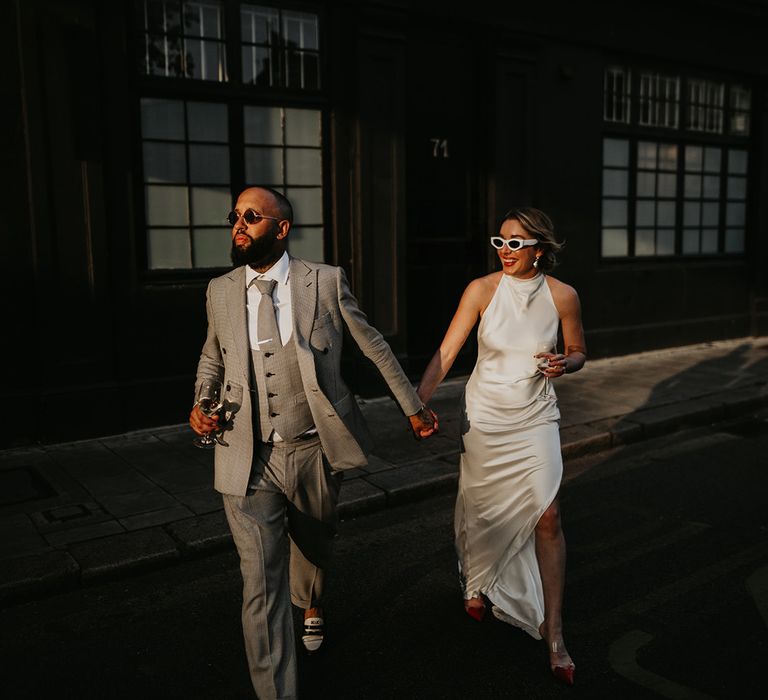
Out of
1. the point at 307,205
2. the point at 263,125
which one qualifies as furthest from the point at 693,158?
the point at 263,125

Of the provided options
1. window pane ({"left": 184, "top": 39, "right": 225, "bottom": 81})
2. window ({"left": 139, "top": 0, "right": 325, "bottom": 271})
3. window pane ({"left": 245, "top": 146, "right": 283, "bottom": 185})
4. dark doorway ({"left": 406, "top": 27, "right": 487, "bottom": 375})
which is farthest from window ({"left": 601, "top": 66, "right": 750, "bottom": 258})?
window pane ({"left": 184, "top": 39, "right": 225, "bottom": 81})

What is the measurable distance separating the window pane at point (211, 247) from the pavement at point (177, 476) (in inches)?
67.8

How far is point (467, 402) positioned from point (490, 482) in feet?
1.35

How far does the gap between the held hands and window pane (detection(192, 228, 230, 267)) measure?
206 inches

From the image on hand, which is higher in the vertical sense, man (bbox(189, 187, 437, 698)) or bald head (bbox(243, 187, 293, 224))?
bald head (bbox(243, 187, 293, 224))

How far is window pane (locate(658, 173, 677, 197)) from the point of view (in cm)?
1269

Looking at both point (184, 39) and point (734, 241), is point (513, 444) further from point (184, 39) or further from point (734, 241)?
A: point (734, 241)

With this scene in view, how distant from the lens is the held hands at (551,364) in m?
3.77

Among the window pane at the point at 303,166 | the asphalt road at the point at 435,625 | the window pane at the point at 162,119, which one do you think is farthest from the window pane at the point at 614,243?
the asphalt road at the point at 435,625

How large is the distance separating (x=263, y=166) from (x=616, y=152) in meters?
5.83

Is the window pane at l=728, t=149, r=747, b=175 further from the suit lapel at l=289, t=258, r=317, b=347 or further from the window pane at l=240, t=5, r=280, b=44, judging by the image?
the suit lapel at l=289, t=258, r=317, b=347

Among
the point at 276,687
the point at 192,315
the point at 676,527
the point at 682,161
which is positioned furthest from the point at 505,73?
the point at 276,687

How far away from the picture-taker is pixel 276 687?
316cm

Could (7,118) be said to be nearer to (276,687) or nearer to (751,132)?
(276,687)
